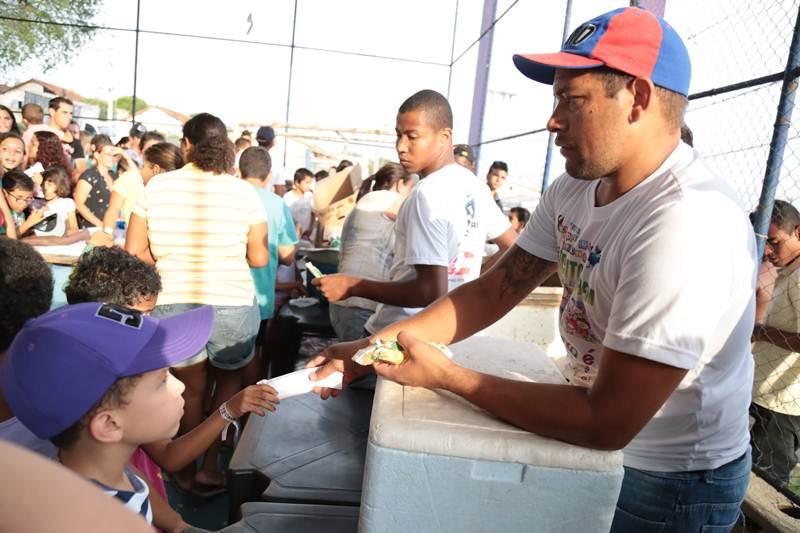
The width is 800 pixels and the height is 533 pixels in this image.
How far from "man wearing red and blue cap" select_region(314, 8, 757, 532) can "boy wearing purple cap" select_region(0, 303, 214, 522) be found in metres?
0.53

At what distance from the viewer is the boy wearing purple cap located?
1.19m

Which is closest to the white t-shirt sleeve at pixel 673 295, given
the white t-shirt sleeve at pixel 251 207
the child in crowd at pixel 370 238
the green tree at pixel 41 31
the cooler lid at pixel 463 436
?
the cooler lid at pixel 463 436

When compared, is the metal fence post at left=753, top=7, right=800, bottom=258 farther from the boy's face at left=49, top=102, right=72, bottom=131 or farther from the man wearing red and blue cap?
the boy's face at left=49, top=102, right=72, bottom=131

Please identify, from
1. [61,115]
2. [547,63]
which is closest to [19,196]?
[61,115]

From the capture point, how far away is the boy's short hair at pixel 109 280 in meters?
2.11

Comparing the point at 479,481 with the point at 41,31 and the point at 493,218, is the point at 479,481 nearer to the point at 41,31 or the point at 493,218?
the point at 493,218

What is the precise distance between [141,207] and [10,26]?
54.2 ft

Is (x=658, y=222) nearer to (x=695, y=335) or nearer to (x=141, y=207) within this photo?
(x=695, y=335)

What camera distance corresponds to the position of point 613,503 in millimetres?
1076

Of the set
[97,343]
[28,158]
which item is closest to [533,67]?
[97,343]

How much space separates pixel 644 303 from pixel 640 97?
1.49 ft

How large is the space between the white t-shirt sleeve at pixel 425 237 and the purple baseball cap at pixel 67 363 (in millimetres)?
1306

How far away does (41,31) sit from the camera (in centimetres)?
1730

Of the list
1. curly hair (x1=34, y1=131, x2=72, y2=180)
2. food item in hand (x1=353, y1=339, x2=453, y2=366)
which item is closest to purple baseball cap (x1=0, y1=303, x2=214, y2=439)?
food item in hand (x1=353, y1=339, x2=453, y2=366)
